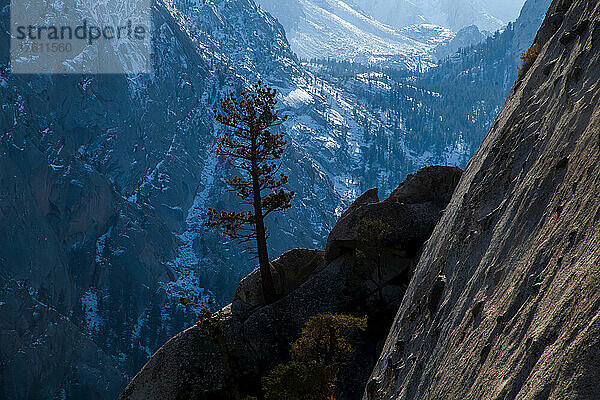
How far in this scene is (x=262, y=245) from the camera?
28922mm

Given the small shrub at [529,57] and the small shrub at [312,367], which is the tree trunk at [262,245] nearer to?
the small shrub at [312,367]

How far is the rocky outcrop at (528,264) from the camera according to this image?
6.65 metres

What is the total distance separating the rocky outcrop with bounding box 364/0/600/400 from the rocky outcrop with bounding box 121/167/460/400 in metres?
11.7

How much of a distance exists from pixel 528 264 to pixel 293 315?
2128 centimetres

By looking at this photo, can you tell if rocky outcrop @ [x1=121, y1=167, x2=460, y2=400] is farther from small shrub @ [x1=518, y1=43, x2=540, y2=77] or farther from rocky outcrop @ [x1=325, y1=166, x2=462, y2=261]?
small shrub @ [x1=518, y1=43, x2=540, y2=77]

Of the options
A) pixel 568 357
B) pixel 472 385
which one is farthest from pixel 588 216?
pixel 472 385

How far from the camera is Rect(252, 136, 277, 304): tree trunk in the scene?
2861cm

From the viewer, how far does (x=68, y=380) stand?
6491 inches

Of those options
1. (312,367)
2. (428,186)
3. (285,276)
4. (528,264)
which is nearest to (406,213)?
(428,186)

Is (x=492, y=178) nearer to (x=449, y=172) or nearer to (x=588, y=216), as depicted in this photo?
(x=588, y=216)

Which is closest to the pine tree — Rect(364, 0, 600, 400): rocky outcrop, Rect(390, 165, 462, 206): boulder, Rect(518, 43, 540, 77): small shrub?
Rect(390, 165, 462, 206): boulder

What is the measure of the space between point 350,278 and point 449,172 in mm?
11207

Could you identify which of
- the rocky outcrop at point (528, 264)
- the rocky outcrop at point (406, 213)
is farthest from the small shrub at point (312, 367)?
the rocky outcrop at point (406, 213)

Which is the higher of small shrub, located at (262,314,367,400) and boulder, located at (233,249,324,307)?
boulder, located at (233,249,324,307)
